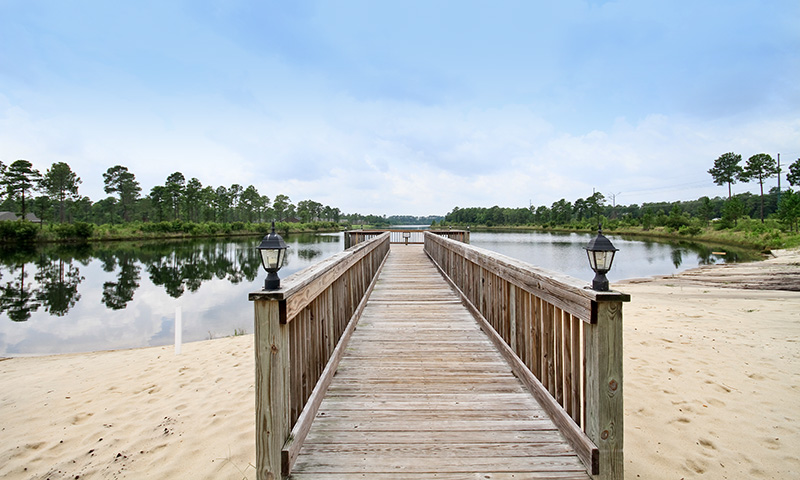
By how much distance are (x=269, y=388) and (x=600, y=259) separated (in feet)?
6.49

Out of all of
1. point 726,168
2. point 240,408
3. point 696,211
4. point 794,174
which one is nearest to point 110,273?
point 240,408

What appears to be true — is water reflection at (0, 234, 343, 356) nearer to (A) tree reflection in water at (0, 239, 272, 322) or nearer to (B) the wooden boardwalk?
(A) tree reflection in water at (0, 239, 272, 322)

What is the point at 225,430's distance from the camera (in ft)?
11.2

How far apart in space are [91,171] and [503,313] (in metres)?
76.1

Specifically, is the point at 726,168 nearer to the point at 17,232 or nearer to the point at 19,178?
the point at 17,232

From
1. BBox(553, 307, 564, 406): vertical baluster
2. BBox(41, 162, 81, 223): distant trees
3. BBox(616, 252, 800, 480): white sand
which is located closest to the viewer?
BBox(553, 307, 564, 406): vertical baluster

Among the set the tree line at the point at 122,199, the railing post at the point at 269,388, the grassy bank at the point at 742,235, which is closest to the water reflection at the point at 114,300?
the railing post at the point at 269,388

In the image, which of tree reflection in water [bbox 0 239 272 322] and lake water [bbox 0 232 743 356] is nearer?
lake water [bbox 0 232 743 356]

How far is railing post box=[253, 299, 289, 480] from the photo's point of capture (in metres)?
1.81

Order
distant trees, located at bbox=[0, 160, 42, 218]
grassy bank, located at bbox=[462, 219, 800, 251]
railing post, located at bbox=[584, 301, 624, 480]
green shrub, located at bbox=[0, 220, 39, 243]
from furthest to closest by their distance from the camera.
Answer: distant trees, located at bbox=[0, 160, 42, 218] → green shrub, located at bbox=[0, 220, 39, 243] → grassy bank, located at bbox=[462, 219, 800, 251] → railing post, located at bbox=[584, 301, 624, 480]

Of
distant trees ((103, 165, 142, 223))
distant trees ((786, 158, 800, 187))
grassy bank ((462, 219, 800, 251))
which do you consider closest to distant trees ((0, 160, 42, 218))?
distant trees ((103, 165, 142, 223))

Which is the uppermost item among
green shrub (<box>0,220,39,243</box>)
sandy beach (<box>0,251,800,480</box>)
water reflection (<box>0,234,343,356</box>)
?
green shrub (<box>0,220,39,243</box>)

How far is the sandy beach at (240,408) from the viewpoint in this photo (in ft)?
9.04

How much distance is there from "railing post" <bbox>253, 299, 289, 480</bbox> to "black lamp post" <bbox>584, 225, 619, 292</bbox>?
5.75 ft
